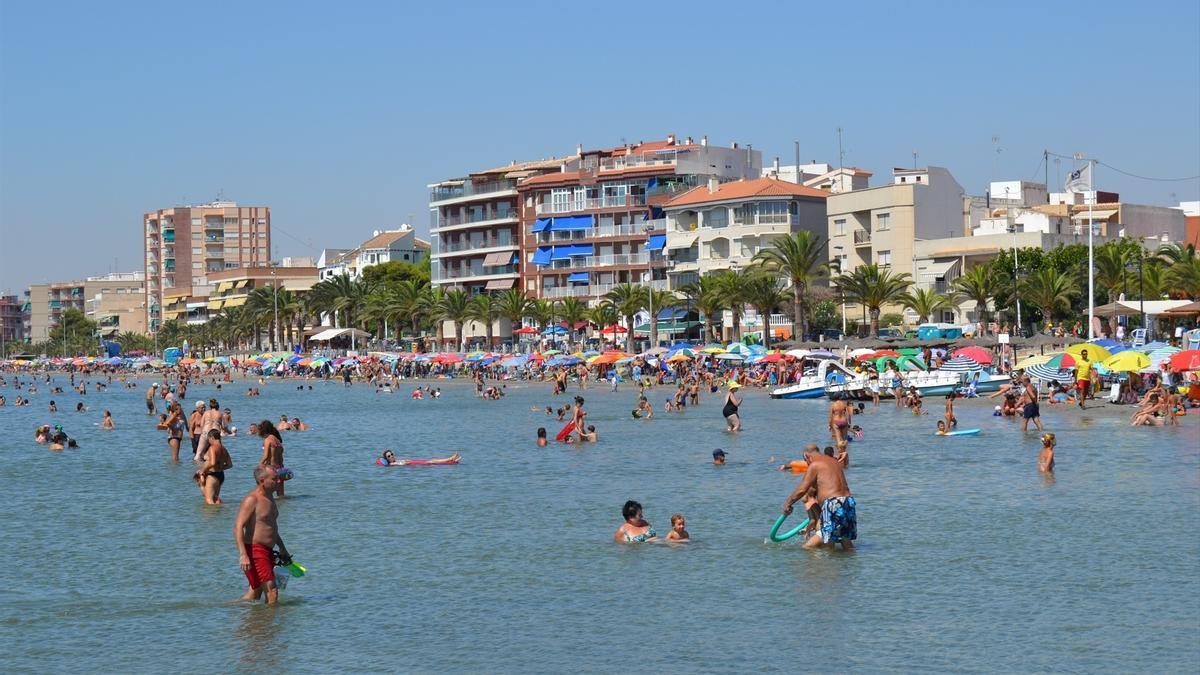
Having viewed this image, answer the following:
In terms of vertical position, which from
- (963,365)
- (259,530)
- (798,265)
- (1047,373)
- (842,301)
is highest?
(798,265)

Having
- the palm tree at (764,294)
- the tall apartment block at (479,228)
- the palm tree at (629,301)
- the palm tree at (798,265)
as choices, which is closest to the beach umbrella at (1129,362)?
the palm tree at (798,265)

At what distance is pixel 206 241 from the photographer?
186 m

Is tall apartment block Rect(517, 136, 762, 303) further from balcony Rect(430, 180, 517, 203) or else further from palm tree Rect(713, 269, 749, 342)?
palm tree Rect(713, 269, 749, 342)

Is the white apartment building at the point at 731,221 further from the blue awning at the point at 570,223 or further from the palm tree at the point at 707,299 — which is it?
the blue awning at the point at 570,223

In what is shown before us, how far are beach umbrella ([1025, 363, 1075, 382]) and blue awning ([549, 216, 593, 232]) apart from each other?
55.0 m

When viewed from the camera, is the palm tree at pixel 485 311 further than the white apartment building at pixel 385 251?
No

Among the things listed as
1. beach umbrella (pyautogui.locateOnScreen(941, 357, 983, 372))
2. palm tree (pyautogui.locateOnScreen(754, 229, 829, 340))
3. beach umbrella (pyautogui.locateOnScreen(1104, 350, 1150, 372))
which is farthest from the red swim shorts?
palm tree (pyautogui.locateOnScreen(754, 229, 829, 340))

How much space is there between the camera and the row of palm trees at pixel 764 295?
66438 millimetres

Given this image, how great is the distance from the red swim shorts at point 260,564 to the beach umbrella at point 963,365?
127 ft

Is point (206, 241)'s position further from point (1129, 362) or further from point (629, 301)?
point (1129, 362)

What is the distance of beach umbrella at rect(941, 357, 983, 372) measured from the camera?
1984 inches

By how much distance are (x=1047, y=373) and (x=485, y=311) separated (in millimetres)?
57208

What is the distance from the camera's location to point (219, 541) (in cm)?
2023

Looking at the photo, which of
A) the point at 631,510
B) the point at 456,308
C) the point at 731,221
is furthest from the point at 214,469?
the point at 456,308
